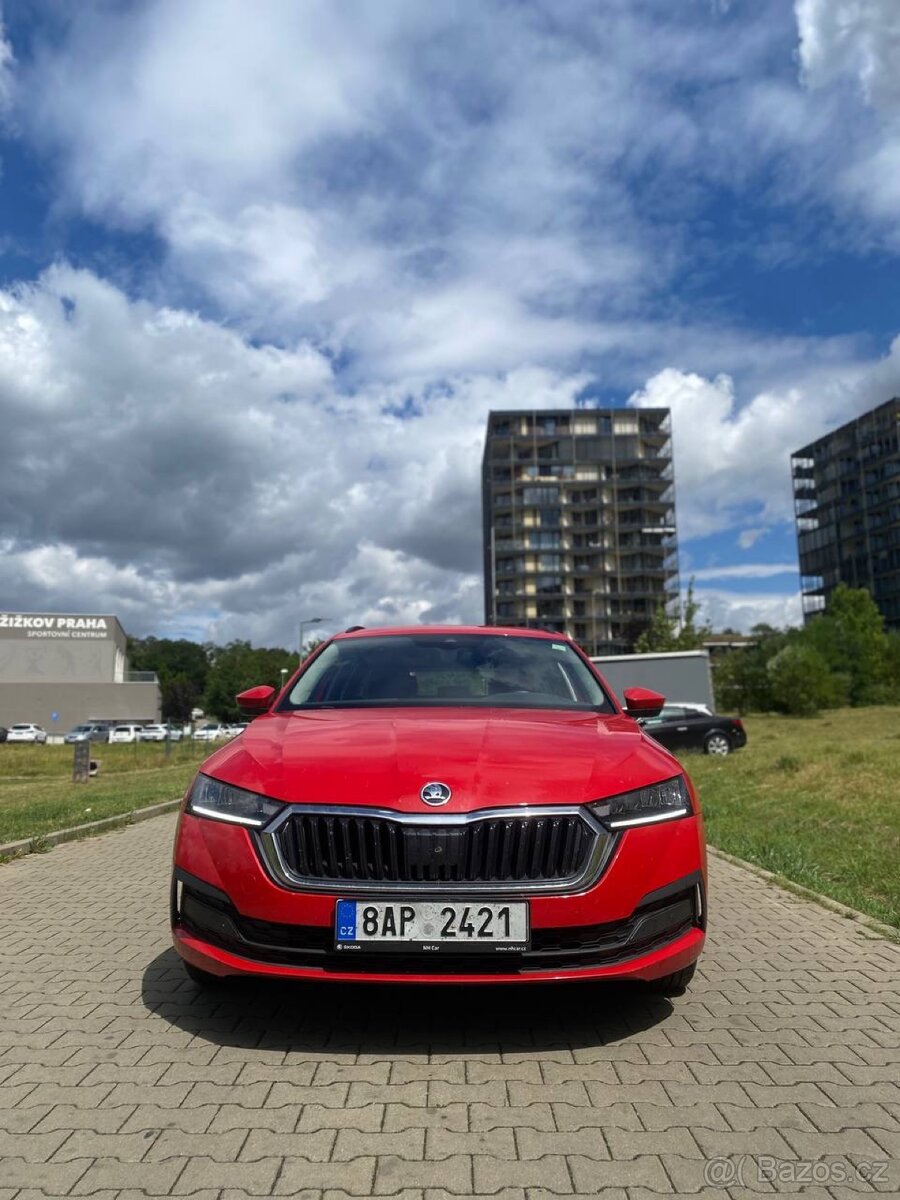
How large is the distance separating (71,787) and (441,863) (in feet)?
59.8

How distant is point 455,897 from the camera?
3166mm

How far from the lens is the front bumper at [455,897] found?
319 centimetres

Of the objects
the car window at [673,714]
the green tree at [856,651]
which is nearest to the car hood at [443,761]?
the car window at [673,714]

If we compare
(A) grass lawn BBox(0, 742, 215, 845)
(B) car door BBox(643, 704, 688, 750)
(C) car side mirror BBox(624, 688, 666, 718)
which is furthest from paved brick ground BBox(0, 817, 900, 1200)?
(B) car door BBox(643, 704, 688, 750)

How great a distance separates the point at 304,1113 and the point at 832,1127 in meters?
1.50

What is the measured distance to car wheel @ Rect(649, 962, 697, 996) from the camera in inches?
146

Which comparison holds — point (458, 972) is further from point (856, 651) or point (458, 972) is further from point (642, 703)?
point (856, 651)

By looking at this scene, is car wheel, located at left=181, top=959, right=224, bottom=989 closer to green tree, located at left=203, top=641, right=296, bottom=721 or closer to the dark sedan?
the dark sedan

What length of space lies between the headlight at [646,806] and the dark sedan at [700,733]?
66.9 ft

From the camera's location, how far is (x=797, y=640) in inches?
2410

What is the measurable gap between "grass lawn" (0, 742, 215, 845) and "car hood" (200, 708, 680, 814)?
633cm

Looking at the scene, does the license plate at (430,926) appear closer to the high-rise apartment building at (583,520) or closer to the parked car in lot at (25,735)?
the parked car in lot at (25,735)

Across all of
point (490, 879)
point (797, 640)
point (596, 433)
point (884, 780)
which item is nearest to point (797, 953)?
point (490, 879)

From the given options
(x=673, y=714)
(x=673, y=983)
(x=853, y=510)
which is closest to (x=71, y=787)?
(x=673, y=714)
